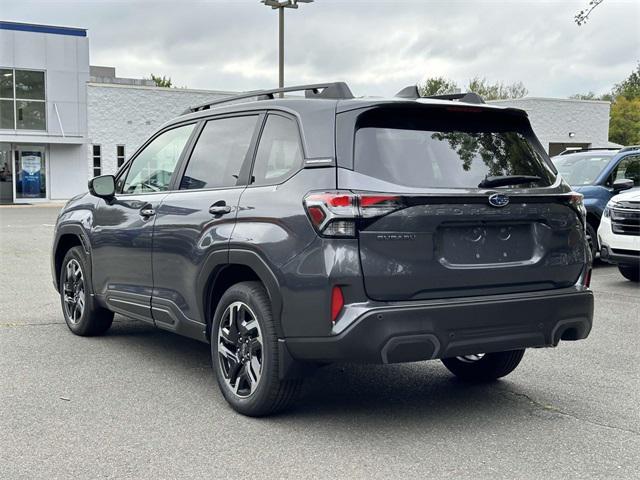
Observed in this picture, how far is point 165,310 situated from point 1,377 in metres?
1.27

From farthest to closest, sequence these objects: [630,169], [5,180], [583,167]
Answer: [5,180] → [583,167] → [630,169]

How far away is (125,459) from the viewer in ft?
13.1

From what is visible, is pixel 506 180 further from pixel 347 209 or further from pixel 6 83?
pixel 6 83

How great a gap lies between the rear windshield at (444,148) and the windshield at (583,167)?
8109 millimetres

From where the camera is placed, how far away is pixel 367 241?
407cm

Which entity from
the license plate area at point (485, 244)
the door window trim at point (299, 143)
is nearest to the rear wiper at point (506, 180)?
the license plate area at point (485, 244)

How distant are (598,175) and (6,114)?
28.4 m

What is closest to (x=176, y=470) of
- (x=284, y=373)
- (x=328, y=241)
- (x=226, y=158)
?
(x=284, y=373)

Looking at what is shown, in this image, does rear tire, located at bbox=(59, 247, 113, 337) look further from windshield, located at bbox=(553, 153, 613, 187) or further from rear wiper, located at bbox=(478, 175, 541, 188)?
windshield, located at bbox=(553, 153, 613, 187)

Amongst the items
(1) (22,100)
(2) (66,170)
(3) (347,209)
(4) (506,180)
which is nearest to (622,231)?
(4) (506,180)

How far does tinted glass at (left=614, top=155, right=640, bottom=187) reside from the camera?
12.6 metres

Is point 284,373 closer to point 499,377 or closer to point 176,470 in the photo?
point 176,470

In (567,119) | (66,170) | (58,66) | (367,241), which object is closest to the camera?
(367,241)

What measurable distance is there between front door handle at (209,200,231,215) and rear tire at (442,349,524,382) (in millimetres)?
1914
